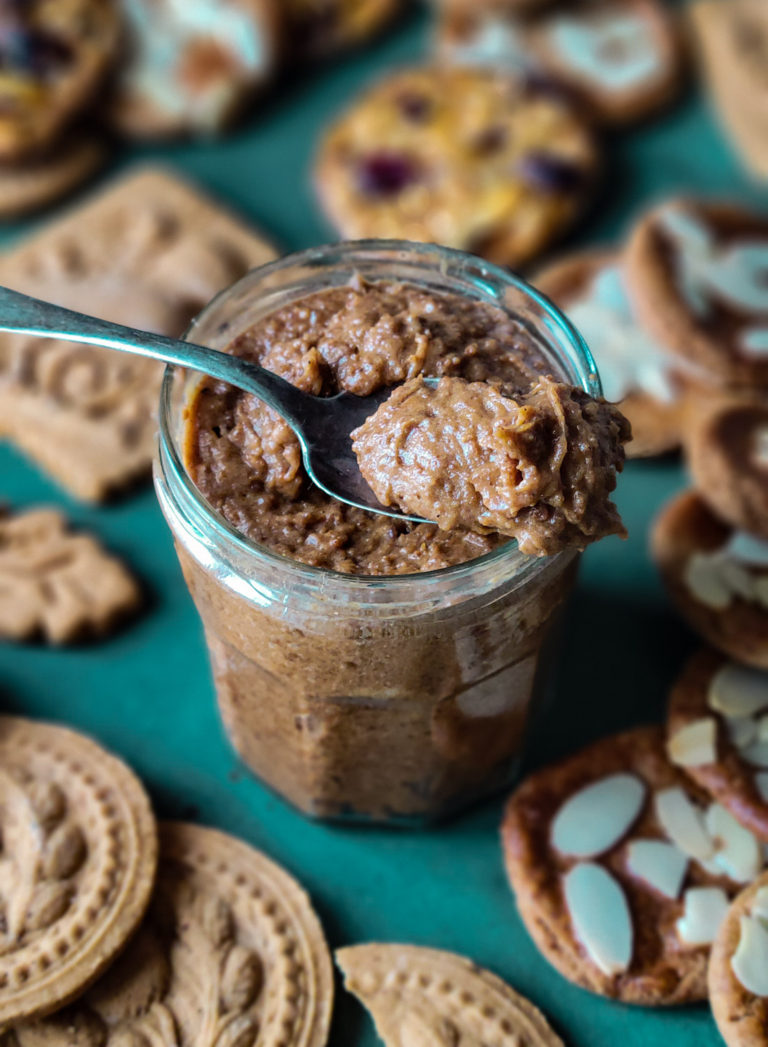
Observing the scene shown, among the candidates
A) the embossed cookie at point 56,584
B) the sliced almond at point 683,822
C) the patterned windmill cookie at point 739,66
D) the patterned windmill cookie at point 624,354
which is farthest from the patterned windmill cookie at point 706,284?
the embossed cookie at point 56,584

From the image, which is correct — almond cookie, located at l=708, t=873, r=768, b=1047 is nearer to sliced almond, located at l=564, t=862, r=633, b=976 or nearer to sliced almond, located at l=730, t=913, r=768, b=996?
sliced almond, located at l=730, t=913, r=768, b=996

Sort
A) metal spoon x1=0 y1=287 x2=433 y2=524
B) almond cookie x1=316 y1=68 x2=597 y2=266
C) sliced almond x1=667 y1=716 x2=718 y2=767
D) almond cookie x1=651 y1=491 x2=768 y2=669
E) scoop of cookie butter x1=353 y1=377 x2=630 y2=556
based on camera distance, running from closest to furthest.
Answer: scoop of cookie butter x1=353 y1=377 x2=630 y2=556 → metal spoon x1=0 y1=287 x2=433 y2=524 → sliced almond x1=667 y1=716 x2=718 y2=767 → almond cookie x1=651 y1=491 x2=768 y2=669 → almond cookie x1=316 y1=68 x2=597 y2=266

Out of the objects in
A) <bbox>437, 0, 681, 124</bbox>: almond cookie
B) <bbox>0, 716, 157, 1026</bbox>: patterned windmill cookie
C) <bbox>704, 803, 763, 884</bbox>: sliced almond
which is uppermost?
<bbox>437, 0, 681, 124</bbox>: almond cookie

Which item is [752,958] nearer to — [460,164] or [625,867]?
[625,867]

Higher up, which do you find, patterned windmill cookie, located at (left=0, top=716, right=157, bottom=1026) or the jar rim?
the jar rim

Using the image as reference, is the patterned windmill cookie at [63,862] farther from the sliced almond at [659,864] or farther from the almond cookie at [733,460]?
the almond cookie at [733,460]

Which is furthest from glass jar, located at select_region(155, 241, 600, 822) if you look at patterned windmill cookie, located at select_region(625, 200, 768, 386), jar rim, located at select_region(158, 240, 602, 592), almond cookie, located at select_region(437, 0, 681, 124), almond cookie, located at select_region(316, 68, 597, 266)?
almond cookie, located at select_region(437, 0, 681, 124)
